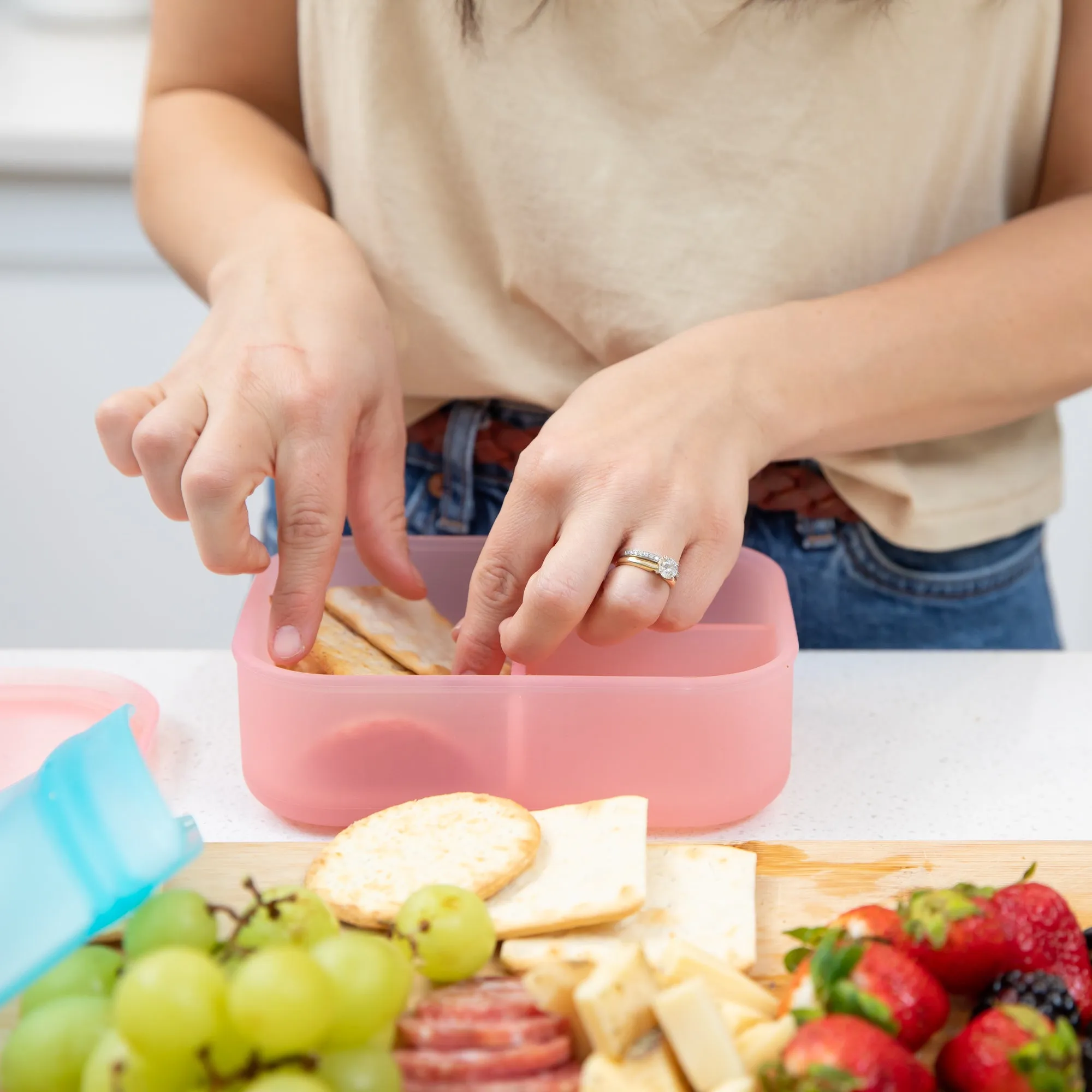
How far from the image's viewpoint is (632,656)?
87 centimetres

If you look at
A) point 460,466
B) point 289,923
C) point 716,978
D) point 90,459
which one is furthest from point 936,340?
point 90,459

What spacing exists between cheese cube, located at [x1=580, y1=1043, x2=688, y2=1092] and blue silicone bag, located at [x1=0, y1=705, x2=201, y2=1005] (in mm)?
246

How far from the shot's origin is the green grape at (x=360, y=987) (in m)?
0.52

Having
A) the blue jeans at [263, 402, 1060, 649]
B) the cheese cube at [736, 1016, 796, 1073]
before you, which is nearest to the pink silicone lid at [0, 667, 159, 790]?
the blue jeans at [263, 402, 1060, 649]

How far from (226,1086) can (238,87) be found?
0.90m

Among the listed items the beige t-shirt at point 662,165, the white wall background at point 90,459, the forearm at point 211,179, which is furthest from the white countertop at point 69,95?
the beige t-shirt at point 662,165

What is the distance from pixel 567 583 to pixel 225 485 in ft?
0.71

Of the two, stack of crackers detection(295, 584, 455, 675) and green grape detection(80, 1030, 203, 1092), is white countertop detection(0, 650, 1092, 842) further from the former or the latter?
green grape detection(80, 1030, 203, 1092)

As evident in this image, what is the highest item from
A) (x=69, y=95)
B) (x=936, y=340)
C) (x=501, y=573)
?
(x=69, y=95)

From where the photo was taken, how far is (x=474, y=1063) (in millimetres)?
553

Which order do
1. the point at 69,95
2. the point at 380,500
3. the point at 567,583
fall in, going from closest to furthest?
the point at 567,583 → the point at 380,500 → the point at 69,95

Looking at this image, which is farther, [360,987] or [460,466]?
[460,466]

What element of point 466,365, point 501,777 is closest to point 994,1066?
point 501,777

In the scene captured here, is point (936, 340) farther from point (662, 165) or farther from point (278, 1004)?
point (278, 1004)
